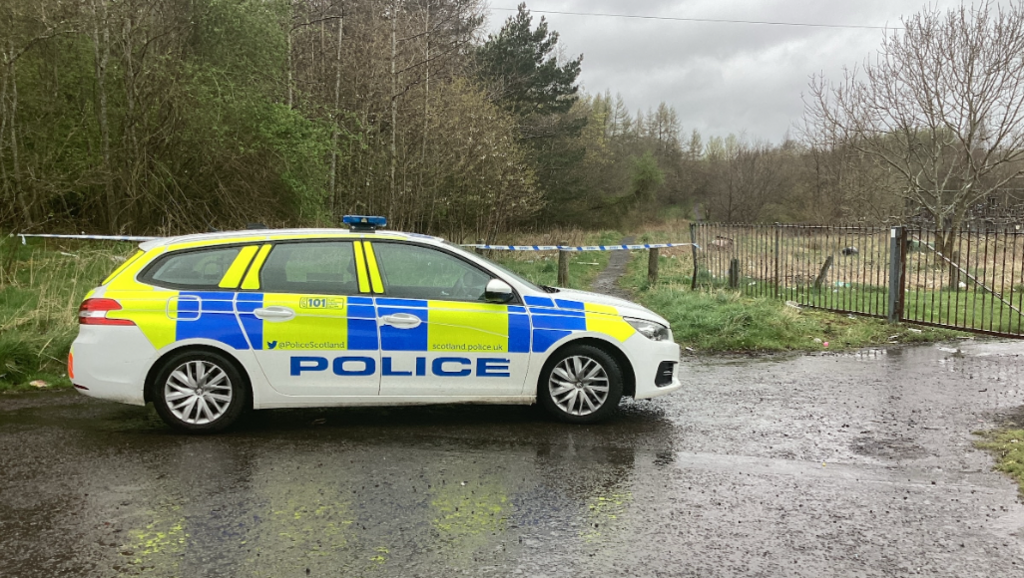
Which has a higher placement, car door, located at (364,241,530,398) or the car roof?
the car roof

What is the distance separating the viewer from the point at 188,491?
4691mm

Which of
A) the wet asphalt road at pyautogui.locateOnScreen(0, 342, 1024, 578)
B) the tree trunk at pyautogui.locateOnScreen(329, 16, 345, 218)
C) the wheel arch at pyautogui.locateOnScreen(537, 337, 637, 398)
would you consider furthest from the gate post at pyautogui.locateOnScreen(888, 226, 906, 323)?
the tree trunk at pyautogui.locateOnScreen(329, 16, 345, 218)

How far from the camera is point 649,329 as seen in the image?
6461 millimetres

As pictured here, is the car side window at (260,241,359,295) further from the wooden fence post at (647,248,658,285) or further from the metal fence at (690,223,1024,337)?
the wooden fence post at (647,248,658,285)

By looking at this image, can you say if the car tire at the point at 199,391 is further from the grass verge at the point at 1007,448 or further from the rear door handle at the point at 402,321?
the grass verge at the point at 1007,448

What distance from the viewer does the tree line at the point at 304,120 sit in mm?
14102

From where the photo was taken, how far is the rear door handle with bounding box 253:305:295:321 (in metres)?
5.89

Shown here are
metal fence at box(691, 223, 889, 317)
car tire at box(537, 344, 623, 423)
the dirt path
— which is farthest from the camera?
the dirt path

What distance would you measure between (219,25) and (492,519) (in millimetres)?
14477

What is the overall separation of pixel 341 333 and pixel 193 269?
4.23ft

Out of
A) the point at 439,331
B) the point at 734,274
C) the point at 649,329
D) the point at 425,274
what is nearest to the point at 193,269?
the point at 425,274

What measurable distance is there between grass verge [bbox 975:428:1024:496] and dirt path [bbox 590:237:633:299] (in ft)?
27.5

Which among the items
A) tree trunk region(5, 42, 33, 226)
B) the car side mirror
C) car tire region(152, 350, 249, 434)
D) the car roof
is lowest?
car tire region(152, 350, 249, 434)

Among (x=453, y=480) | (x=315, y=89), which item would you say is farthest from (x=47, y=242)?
(x=453, y=480)
